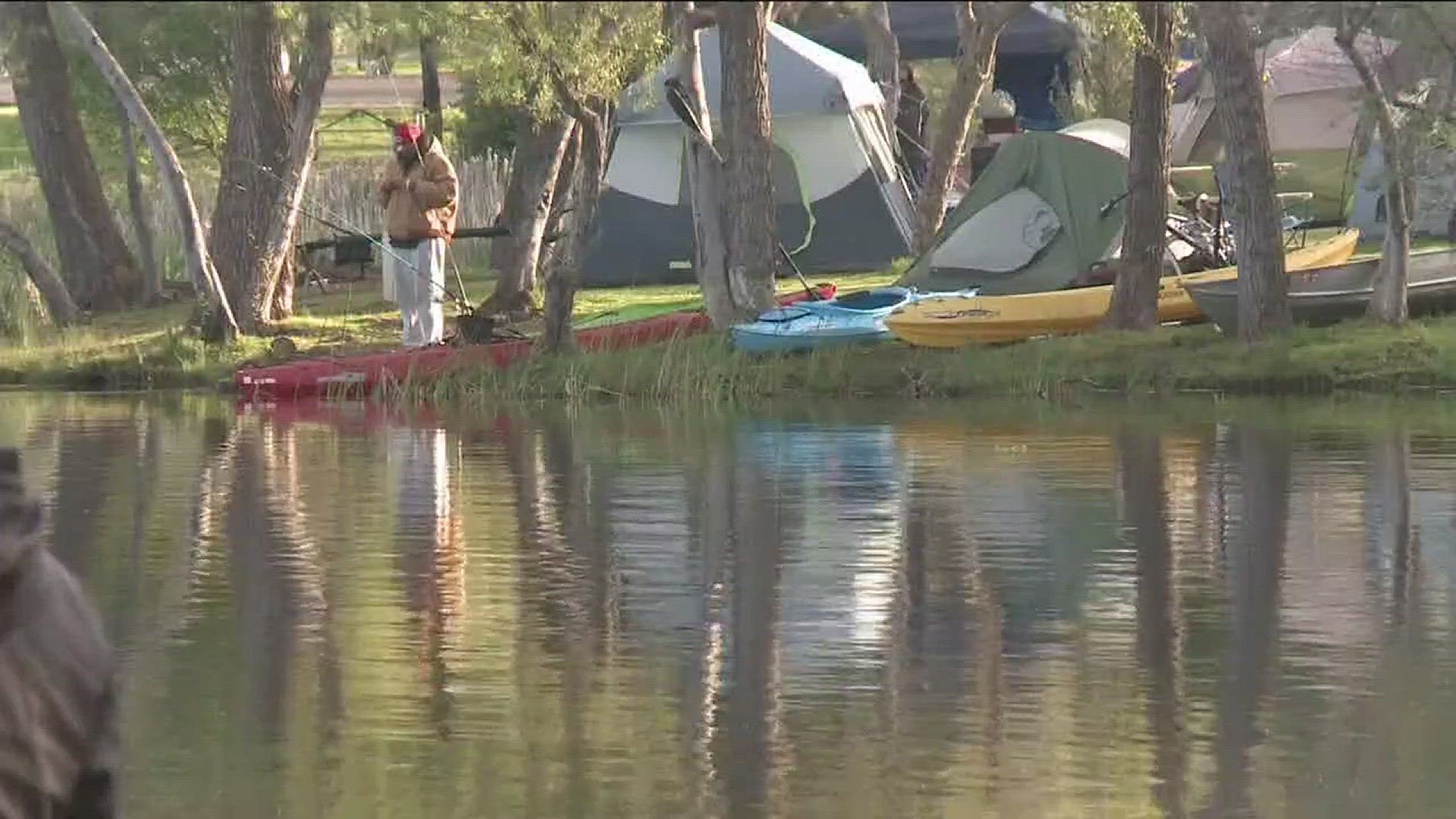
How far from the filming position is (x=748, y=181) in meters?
26.3

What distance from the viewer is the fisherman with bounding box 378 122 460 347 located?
24.8m

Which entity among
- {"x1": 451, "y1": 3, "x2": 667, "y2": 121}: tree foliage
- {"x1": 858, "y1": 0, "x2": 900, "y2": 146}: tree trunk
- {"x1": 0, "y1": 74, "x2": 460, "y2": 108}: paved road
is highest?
{"x1": 0, "y1": 74, "x2": 460, "y2": 108}: paved road

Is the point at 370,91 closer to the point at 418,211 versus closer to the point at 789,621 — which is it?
the point at 418,211

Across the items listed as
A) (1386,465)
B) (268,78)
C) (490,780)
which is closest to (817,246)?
(268,78)

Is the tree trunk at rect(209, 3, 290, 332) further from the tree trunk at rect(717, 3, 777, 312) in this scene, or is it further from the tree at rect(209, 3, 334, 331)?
the tree trunk at rect(717, 3, 777, 312)

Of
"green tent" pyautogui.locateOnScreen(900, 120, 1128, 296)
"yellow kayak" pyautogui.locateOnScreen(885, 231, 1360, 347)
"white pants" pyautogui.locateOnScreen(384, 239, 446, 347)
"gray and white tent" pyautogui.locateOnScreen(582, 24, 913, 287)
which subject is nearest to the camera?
"yellow kayak" pyautogui.locateOnScreen(885, 231, 1360, 347)

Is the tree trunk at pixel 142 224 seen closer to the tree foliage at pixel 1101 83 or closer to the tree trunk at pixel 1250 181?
the tree foliage at pixel 1101 83

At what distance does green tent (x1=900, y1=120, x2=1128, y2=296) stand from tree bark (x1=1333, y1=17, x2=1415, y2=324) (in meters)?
3.32

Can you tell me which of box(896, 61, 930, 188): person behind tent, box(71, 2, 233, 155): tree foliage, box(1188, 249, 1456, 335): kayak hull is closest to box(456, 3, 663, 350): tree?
box(71, 2, 233, 155): tree foliage

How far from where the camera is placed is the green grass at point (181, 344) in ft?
90.4

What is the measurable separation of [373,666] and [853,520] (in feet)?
17.0

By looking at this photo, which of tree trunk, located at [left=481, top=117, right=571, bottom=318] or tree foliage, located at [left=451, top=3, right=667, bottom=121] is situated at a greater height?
tree foliage, located at [left=451, top=3, right=667, bottom=121]

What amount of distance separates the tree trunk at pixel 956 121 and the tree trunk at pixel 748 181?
295 centimetres

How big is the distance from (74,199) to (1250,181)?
546 inches
